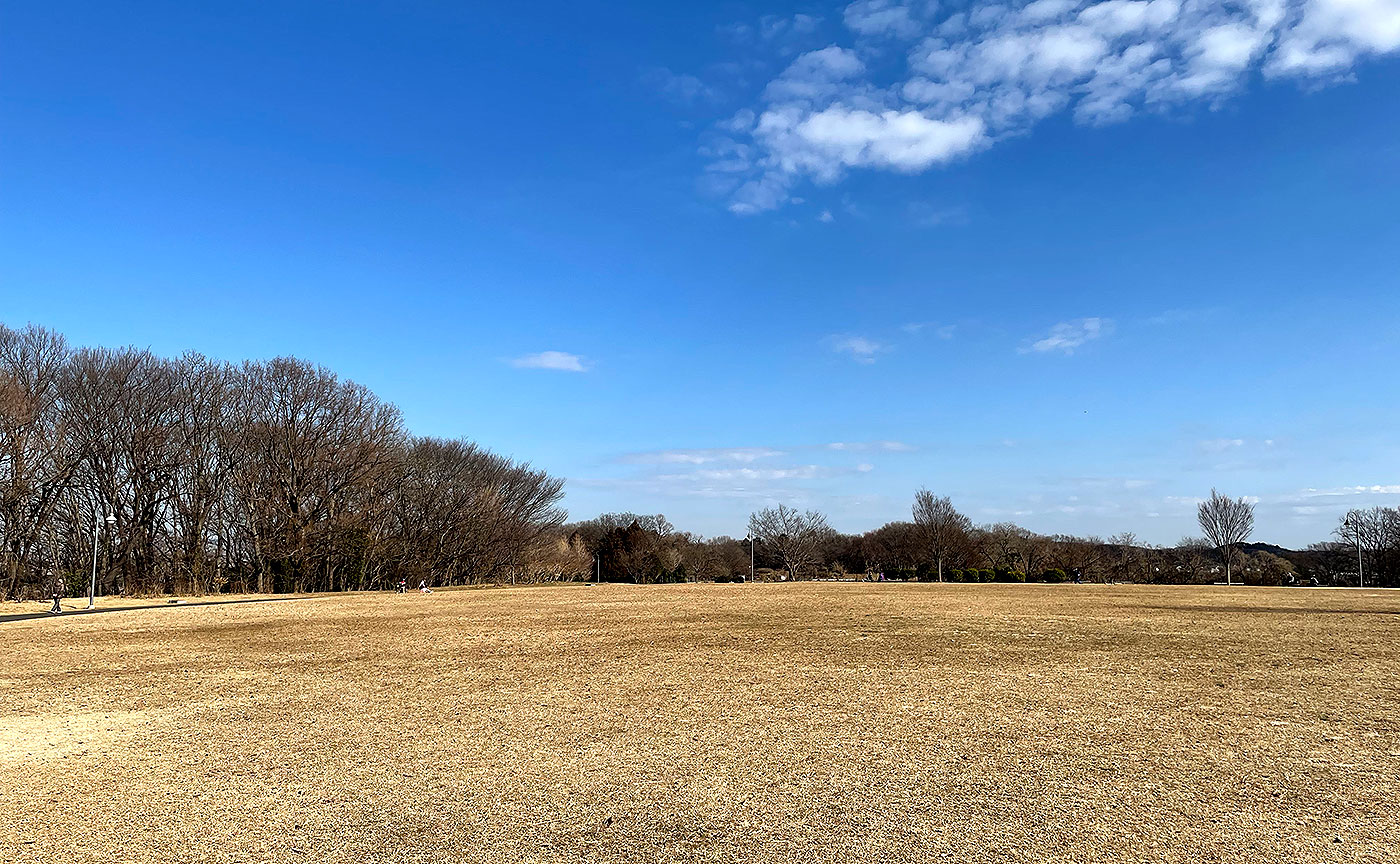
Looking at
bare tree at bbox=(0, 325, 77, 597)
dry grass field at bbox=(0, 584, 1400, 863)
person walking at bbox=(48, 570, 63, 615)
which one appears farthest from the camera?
bare tree at bbox=(0, 325, 77, 597)

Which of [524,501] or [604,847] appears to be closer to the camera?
[604,847]

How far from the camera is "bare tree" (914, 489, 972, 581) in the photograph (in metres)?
58.9

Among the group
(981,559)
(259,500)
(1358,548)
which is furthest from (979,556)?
(259,500)

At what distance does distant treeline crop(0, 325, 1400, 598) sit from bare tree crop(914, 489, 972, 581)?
306cm

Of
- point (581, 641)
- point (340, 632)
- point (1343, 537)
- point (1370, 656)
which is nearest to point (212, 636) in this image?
point (340, 632)

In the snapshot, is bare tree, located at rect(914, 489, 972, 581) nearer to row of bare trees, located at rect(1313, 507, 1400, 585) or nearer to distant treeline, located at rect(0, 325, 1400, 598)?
distant treeline, located at rect(0, 325, 1400, 598)

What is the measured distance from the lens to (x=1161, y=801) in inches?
184

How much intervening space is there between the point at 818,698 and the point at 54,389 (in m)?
33.7

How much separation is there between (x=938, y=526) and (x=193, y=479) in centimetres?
4689

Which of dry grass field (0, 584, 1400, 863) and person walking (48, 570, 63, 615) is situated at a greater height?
dry grass field (0, 584, 1400, 863)

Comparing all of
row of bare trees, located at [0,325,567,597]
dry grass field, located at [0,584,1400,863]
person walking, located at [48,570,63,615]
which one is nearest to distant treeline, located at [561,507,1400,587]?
row of bare trees, located at [0,325,567,597]

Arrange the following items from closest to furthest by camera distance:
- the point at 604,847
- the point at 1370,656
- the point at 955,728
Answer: the point at 604,847, the point at 955,728, the point at 1370,656

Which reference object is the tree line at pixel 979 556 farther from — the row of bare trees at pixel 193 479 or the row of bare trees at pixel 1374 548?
the row of bare trees at pixel 193 479

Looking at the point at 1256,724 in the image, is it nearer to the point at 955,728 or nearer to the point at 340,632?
the point at 955,728
